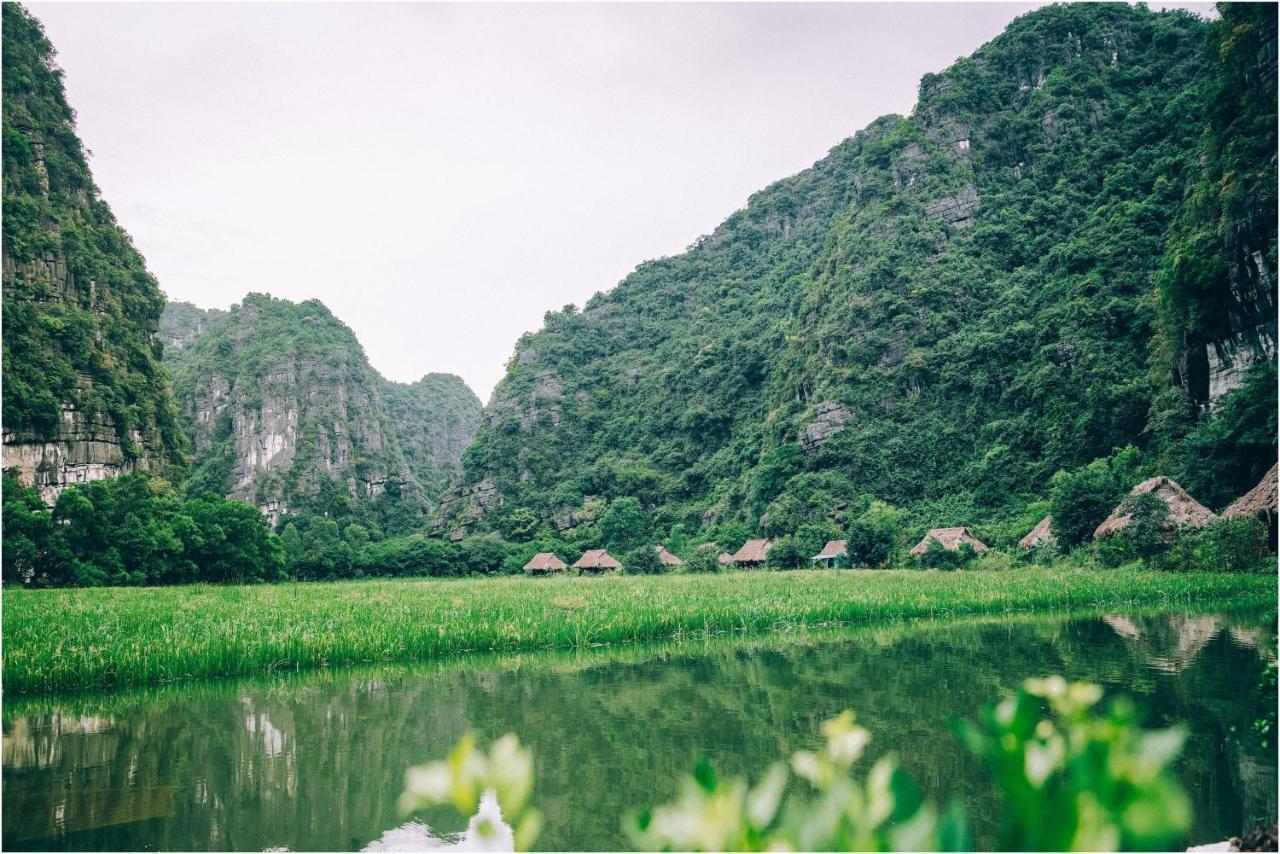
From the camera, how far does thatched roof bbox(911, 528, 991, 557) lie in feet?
121

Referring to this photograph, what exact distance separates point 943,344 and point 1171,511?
3090 centimetres

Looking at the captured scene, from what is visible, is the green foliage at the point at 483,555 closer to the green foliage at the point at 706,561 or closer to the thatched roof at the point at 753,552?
the green foliage at the point at 706,561

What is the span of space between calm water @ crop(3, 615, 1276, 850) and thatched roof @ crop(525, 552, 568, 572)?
44713 millimetres

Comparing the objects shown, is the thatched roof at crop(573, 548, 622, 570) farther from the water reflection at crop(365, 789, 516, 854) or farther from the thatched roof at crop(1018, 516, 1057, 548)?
the water reflection at crop(365, 789, 516, 854)

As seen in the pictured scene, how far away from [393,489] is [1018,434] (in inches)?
3259

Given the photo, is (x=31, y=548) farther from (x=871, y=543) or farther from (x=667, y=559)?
(x=871, y=543)

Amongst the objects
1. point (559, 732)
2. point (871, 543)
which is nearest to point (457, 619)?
point (559, 732)

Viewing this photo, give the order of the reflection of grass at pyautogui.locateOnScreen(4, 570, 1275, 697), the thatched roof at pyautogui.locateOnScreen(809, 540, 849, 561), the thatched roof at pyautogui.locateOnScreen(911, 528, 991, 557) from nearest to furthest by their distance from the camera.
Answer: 1. the reflection of grass at pyautogui.locateOnScreen(4, 570, 1275, 697)
2. the thatched roof at pyautogui.locateOnScreen(911, 528, 991, 557)
3. the thatched roof at pyautogui.locateOnScreen(809, 540, 849, 561)

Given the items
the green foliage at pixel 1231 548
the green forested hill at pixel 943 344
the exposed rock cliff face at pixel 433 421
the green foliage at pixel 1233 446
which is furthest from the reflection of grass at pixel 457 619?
the exposed rock cliff face at pixel 433 421

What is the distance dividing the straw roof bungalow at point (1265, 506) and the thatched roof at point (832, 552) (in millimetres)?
21819

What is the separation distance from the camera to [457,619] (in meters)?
14.4

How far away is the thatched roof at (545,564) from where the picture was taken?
56.0 meters

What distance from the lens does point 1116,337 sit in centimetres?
4497

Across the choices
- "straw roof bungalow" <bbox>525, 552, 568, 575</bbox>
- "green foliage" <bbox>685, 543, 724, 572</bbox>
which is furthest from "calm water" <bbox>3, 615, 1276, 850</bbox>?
"straw roof bungalow" <bbox>525, 552, 568, 575</bbox>
